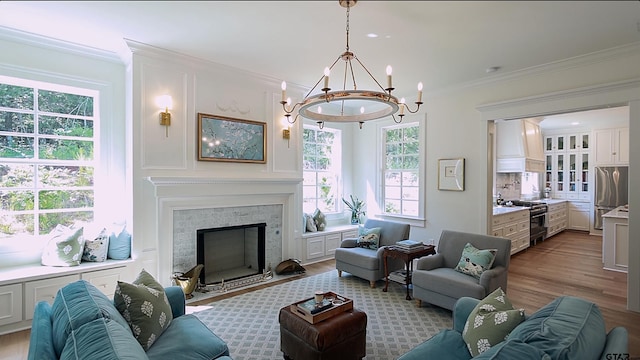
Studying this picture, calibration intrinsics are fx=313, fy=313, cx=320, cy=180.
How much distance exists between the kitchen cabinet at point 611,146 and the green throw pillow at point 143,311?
9838 millimetres

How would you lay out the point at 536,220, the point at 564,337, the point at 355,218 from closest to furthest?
the point at 564,337 → the point at 355,218 → the point at 536,220

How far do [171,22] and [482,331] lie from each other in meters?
3.60

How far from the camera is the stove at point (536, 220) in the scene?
6.47 meters

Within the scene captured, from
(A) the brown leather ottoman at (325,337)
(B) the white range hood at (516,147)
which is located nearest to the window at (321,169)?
(A) the brown leather ottoman at (325,337)

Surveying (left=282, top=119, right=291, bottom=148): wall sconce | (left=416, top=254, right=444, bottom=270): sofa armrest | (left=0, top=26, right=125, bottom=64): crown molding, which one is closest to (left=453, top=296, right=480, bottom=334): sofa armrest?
(left=416, top=254, right=444, bottom=270): sofa armrest

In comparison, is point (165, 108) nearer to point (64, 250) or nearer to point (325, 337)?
point (64, 250)

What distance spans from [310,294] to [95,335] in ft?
9.45

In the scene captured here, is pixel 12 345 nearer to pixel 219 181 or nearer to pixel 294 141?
pixel 219 181

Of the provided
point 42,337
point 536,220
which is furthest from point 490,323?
point 536,220

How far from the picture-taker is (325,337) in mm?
2270

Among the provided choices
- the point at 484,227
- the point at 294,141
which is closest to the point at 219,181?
the point at 294,141

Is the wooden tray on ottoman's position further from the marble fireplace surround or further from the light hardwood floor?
the marble fireplace surround

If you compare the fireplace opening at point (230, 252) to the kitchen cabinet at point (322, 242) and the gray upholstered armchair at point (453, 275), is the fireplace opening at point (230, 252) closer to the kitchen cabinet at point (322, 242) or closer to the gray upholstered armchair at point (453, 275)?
the kitchen cabinet at point (322, 242)

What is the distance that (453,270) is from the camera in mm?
3635
